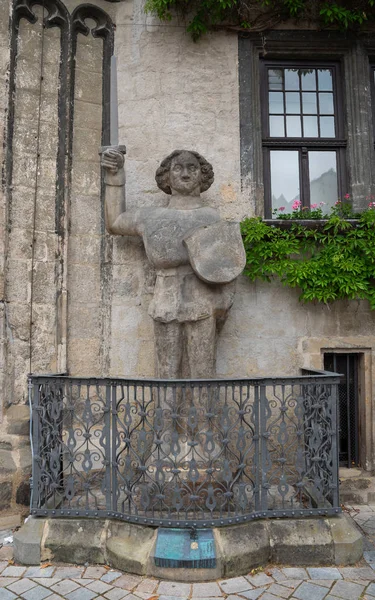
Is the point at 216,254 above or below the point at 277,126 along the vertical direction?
below

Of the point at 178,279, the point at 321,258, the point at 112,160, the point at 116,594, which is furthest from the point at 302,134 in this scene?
the point at 116,594

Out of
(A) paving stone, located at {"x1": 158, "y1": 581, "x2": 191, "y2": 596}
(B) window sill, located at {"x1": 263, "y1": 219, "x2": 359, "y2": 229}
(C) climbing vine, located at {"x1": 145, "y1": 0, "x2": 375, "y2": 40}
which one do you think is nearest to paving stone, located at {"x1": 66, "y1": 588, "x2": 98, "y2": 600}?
(A) paving stone, located at {"x1": 158, "y1": 581, "x2": 191, "y2": 596}

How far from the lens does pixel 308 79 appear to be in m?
5.50

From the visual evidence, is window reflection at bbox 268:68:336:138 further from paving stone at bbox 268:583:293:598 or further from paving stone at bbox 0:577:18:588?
paving stone at bbox 0:577:18:588

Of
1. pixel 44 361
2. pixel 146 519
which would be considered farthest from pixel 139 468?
pixel 44 361

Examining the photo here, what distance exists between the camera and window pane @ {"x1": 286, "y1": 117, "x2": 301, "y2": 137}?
5.43 meters

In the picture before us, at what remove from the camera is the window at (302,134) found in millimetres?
5371

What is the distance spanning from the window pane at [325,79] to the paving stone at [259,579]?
4776mm

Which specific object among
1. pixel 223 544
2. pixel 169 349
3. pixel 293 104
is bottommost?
pixel 223 544

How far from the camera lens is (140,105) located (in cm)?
509

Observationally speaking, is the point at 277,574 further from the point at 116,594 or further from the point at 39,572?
the point at 39,572

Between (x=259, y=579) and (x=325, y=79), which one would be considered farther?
(x=325, y=79)

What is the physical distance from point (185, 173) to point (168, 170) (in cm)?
21

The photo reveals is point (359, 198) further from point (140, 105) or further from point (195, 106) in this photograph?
point (140, 105)
